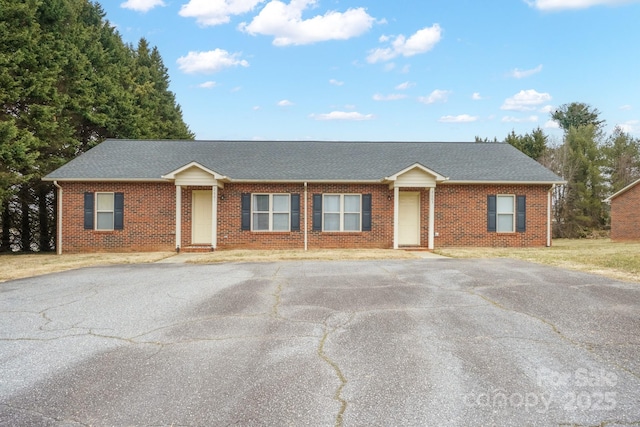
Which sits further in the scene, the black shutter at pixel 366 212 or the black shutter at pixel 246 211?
the black shutter at pixel 366 212

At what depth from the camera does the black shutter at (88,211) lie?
16422 millimetres

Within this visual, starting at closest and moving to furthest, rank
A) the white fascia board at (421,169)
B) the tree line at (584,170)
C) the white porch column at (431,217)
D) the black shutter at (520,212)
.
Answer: the white fascia board at (421,169)
the white porch column at (431,217)
the black shutter at (520,212)
the tree line at (584,170)

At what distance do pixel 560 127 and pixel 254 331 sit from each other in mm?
59655

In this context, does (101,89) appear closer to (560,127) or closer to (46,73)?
(46,73)

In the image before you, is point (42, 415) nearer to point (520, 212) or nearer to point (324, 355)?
point (324, 355)

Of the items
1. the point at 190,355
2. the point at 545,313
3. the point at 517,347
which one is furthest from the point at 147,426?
the point at 545,313

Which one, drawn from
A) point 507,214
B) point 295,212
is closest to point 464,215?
point 507,214

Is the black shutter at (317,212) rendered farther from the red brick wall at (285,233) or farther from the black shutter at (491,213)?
the black shutter at (491,213)

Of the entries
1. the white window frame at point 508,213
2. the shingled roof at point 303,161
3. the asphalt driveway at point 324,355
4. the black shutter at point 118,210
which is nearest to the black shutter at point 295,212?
the shingled roof at point 303,161

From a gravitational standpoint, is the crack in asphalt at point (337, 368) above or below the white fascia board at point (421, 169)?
below

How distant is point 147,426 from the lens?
2.93m

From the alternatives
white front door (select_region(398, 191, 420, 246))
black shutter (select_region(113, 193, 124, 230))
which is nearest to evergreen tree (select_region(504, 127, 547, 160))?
white front door (select_region(398, 191, 420, 246))

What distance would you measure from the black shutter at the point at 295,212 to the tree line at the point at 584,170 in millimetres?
26479

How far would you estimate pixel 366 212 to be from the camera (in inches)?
668
